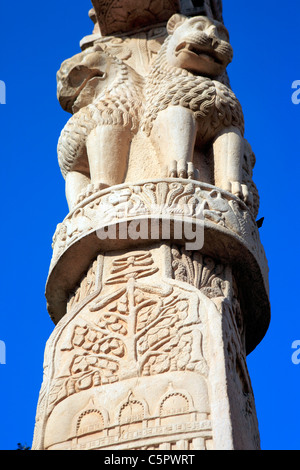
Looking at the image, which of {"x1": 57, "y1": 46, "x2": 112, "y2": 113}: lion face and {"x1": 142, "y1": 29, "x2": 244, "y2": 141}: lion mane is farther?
{"x1": 57, "y1": 46, "x2": 112, "y2": 113}: lion face

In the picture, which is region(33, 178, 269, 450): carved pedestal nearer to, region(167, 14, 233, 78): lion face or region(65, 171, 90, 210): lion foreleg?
region(65, 171, 90, 210): lion foreleg

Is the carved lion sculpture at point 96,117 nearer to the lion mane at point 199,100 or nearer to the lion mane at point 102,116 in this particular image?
the lion mane at point 102,116

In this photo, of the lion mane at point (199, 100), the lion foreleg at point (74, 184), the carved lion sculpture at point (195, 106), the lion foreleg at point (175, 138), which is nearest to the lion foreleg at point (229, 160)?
the carved lion sculpture at point (195, 106)

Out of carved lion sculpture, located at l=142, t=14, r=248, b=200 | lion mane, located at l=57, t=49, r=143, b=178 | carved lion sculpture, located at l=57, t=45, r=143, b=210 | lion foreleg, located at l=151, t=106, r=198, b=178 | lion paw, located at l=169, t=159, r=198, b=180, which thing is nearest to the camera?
lion paw, located at l=169, t=159, r=198, b=180

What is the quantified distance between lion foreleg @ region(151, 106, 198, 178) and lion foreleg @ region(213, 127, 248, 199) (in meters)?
0.23

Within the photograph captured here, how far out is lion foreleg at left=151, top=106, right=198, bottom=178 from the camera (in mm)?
6770

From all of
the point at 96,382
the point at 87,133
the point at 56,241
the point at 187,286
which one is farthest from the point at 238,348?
the point at 87,133

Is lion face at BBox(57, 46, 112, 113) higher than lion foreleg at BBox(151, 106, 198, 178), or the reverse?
lion face at BBox(57, 46, 112, 113)

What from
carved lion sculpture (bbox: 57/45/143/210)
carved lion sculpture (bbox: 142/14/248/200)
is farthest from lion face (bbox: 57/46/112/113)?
carved lion sculpture (bbox: 142/14/248/200)

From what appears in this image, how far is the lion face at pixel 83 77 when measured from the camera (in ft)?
25.6

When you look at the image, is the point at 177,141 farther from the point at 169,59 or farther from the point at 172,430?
the point at 172,430

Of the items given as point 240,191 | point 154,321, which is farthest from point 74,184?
point 154,321

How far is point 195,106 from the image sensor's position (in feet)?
23.5

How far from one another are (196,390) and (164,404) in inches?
8.3
